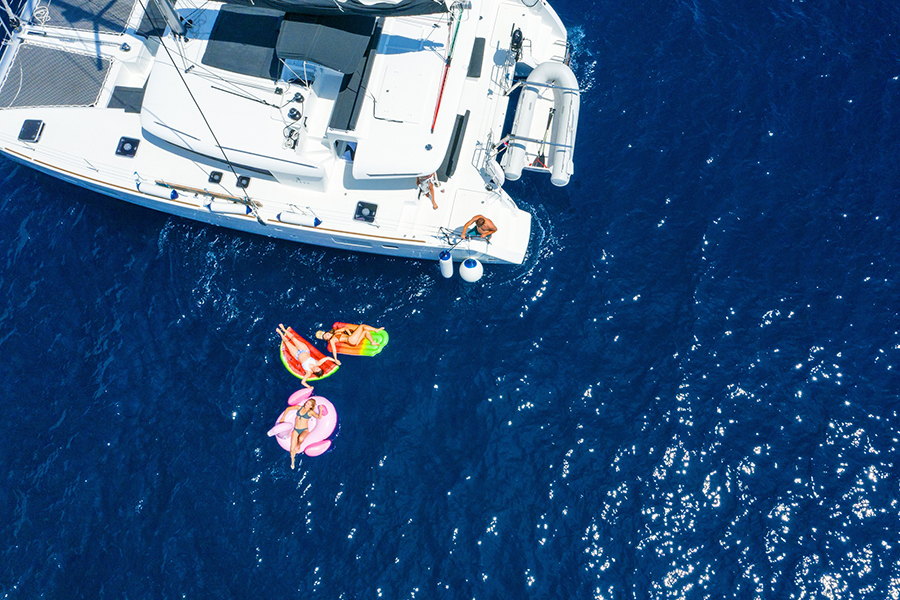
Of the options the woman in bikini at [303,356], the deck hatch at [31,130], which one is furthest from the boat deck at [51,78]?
the woman in bikini at [303,356]

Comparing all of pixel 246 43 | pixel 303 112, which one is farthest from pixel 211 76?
pixel 303 112

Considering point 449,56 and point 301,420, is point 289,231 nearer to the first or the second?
point 301,420

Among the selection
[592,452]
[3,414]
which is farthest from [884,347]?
[3,414]

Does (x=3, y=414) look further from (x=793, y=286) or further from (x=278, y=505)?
(x=793, y=286)

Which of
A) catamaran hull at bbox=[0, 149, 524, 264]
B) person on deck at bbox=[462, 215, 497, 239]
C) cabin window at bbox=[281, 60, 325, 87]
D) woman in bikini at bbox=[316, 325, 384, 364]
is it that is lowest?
woman in bikini at bbox=[316, 325, 384, 364]

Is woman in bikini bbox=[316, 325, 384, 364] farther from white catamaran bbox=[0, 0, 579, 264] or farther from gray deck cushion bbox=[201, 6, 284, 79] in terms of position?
gray deck cushion bbox=[201, 6, 284, 79]

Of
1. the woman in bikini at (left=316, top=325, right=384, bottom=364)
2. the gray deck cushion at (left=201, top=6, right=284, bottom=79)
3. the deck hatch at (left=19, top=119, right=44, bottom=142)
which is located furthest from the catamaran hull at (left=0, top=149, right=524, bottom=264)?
the gray deck cushion at (left=201, top=6, right=284, bottom=79)
